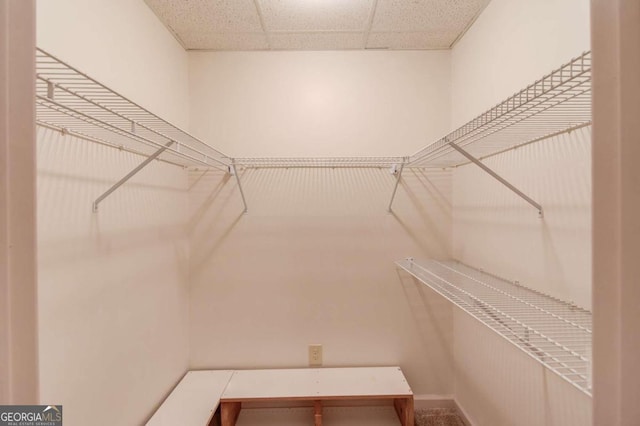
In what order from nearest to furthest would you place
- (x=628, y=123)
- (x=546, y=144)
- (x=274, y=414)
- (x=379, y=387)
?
(x=628, y=123), (x=546, y=144), (x=379, y=387), (x=274, y=414)

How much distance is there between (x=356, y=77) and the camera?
1.68m

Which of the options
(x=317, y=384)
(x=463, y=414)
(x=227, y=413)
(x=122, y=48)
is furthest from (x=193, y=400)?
(x=122, y=48)

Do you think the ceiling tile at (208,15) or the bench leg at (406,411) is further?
the bench leg at (406,411)

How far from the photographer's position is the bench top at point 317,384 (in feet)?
4.65

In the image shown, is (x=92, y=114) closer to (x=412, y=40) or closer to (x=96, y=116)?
(x=96, y=116)

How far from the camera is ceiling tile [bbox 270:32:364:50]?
5.06 feet

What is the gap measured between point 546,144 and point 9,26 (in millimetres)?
1280

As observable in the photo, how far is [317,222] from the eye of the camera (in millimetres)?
1700

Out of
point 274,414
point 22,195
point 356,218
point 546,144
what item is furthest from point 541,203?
point 274,414

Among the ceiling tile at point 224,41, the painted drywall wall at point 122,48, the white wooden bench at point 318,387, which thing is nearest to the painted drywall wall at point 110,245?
the painted drywall wall at point 122,48

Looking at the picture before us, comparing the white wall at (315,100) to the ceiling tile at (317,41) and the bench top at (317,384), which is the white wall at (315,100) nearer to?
the ceiling tile at (317,41)

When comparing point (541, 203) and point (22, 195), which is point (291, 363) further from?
point (22, 195)

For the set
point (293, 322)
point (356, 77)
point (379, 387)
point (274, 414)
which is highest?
point (356, 77)

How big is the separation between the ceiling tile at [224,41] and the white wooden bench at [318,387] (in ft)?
6.01
